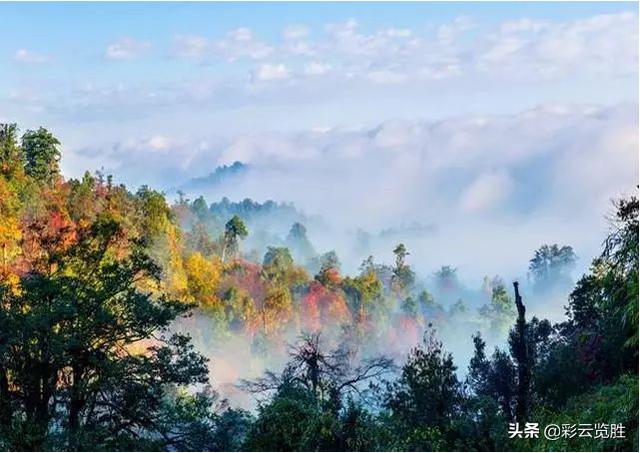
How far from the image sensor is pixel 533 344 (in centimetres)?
1931

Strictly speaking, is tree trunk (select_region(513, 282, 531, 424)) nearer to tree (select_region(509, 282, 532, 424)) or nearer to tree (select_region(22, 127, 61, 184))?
tree (select_region(509, 282, 532, 424))

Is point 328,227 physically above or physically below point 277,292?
above

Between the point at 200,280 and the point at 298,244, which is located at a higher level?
the point at 298,244

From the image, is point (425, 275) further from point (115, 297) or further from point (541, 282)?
point (115, 297)

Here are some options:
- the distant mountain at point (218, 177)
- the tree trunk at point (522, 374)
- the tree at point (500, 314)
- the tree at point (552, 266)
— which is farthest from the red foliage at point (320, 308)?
the distant mountain at point (218, 177)

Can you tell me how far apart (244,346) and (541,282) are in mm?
51265

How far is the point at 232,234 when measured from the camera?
57.8 meters

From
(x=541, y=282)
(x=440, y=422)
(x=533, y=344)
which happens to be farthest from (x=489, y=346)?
(x=440, y=422)

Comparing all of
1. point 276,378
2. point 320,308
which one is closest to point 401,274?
point 320,308

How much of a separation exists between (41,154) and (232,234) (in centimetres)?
2119

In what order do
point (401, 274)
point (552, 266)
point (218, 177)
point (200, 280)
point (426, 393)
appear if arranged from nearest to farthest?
point (426, 393), point (200, 280), point (401, 274), point (552, 266), point (218, 177)

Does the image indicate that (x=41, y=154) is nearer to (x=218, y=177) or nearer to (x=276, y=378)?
(x=276, y=378)

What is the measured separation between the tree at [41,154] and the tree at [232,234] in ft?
62.5

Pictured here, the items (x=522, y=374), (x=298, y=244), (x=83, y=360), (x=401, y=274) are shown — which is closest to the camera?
(x=83, y=360)
